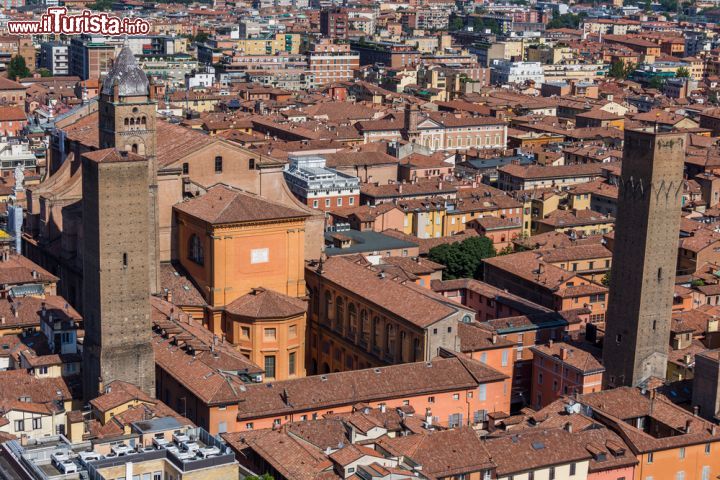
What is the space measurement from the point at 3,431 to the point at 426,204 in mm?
46252

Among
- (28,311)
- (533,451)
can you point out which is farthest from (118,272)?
(533,451)

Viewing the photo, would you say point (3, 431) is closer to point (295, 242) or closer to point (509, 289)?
point (295, 242)

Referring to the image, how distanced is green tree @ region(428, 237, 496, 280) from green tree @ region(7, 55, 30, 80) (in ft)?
331

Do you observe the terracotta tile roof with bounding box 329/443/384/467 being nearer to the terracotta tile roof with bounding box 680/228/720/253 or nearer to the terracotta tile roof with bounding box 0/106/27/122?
the terracotta tile roof with bounding box 680/228/720/253

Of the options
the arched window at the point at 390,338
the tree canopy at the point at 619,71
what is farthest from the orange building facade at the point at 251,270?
the tree canopy at the point at 619,71

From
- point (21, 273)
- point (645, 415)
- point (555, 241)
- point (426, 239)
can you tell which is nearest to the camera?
point (645, 415)

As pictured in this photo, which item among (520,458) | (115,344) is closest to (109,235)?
(115,344)

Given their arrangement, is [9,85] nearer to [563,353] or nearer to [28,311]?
[28,311]

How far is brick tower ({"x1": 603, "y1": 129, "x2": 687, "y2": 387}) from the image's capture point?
187ft

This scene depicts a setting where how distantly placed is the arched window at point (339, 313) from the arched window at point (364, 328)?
164 cm

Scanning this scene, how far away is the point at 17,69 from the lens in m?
168

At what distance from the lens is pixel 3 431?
4872 centimetres

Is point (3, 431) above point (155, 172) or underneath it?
underneath

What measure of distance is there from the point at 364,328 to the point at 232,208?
815 centimetres
